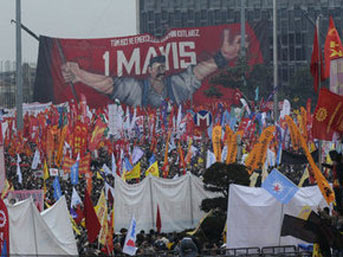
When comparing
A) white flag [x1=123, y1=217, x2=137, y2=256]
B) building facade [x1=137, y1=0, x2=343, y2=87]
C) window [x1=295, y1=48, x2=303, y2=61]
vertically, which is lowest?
white flag [x1=123, y1=217, x2=137, y2=256]

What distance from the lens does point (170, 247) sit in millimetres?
12508

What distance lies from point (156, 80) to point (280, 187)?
46311mm

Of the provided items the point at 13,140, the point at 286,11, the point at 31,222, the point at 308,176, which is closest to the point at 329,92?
the point at 31,222

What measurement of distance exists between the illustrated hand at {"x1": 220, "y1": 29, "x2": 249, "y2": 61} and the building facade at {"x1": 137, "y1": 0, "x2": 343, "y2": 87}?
1501 centimetres

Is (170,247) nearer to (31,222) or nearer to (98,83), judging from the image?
(31,222)

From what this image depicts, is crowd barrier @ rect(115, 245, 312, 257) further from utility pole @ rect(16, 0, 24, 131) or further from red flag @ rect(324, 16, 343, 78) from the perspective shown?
utility pole @ rect(16, 0, 24, 131)

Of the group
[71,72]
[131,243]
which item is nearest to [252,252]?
[131,243]

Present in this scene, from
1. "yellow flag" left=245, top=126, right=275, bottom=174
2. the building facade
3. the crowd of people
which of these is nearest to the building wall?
the building facade

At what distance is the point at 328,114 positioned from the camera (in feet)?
28.6

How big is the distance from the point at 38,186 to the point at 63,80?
35.4 metres

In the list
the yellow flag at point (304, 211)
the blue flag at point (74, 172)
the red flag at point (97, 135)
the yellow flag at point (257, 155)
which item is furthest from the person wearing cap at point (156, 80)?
the yellow flag at point (304, 211)

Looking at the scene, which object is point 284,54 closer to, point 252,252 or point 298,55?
point 298,55

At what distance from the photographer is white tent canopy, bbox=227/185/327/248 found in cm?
1166

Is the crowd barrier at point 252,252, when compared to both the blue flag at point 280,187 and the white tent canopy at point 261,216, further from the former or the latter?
the blue flag at point 280,187
